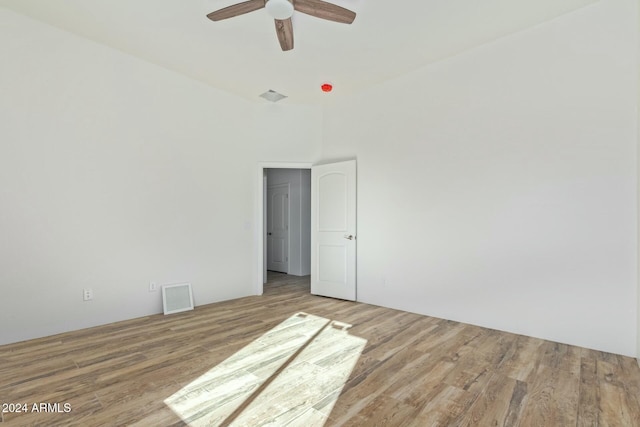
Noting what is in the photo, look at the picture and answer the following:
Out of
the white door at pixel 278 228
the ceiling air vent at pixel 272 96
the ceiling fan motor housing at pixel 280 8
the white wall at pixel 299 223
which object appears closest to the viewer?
the ceiling fan motor housing at pixel 280 8

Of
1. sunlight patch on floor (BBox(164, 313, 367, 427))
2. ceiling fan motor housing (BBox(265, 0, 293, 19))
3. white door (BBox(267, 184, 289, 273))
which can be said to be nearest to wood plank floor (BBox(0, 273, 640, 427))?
sunlight patch on floor (BBox(164, 313, 367, 427))

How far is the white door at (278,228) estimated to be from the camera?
7.61m

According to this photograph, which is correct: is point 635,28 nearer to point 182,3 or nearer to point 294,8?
point 294,8

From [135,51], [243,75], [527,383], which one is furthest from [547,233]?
[135,51]

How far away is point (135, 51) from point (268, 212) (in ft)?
15.4

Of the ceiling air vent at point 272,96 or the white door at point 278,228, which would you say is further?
the white door at point 278,228

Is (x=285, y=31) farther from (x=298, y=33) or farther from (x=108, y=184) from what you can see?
(x=108, y=184)

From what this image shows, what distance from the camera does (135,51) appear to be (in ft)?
12.8

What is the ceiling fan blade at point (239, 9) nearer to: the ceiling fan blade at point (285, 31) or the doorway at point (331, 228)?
the ceiling fan blade at point (285, 31)

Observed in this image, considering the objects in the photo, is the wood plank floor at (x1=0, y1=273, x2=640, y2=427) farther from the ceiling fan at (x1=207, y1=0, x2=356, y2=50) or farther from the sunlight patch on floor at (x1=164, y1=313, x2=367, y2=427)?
the ceiling fan at (x1=207, y1=0, x2=356, y2=50)

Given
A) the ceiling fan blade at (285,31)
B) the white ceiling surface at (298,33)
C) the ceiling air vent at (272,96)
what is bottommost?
the ceiling fan blade at (285,31)

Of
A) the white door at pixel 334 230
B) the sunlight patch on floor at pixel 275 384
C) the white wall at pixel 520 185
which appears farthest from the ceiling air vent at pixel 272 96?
the sunlight patch on floor at pixel 275 384

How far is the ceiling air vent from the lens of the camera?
5031 millimetres

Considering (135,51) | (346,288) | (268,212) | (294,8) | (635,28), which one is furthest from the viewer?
(268,212)
